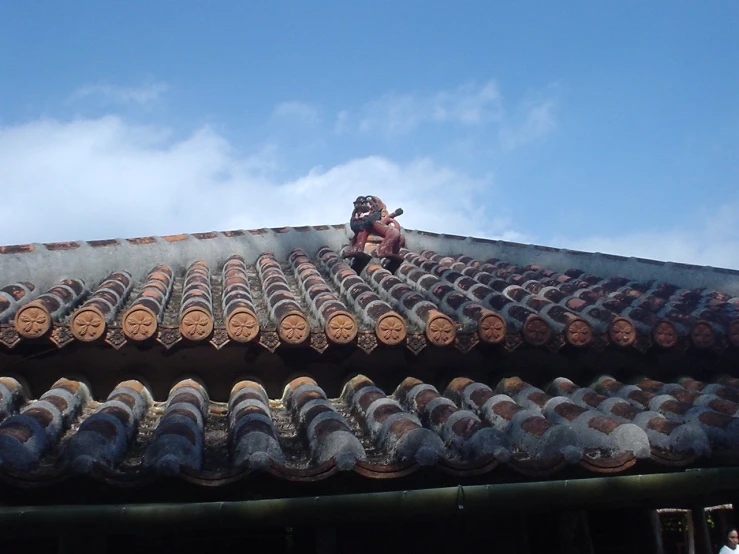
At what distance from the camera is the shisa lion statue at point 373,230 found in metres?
8.55

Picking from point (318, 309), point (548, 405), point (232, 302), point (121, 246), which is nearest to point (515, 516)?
point (548, 405)

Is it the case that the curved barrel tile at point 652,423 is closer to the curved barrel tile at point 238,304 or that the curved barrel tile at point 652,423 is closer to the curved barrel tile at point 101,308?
the curved barrel tile at point 238,304

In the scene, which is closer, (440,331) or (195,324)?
(195,324)

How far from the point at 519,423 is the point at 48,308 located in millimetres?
3718

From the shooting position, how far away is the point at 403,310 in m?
6.30

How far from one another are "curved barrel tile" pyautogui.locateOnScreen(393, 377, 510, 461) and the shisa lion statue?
328cm

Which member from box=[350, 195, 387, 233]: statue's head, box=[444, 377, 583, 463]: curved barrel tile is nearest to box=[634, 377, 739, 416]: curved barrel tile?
box=[444, 377, 583, 463]: curved barrel tile

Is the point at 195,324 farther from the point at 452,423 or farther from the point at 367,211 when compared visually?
the point at 367,211

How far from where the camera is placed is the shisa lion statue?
336 inches

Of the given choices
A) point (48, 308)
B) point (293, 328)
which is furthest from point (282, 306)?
point (48, 308)

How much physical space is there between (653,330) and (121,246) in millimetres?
5681

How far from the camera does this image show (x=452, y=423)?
4.47 metres

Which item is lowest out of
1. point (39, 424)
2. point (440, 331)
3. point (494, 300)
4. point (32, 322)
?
point (39, 424)

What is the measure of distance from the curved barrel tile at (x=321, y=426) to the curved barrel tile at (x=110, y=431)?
1.09 metres
